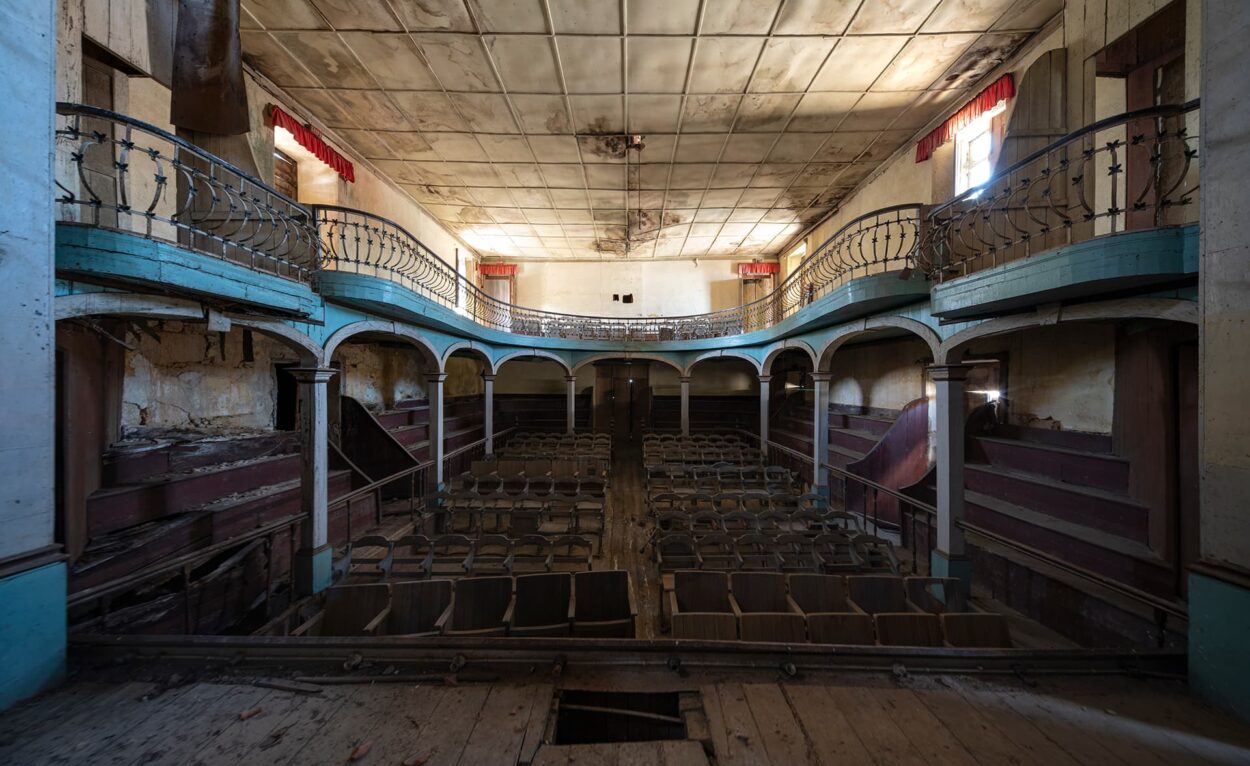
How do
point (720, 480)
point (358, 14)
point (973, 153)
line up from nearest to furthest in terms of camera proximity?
point (358, 14)
point (973, 153)
point (720, 480)

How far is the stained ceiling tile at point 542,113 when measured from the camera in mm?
6879

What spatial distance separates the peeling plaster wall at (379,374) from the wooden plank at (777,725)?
30.2ft

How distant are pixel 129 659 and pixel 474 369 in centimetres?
1363

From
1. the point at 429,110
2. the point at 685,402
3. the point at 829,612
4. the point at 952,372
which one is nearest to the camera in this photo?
the point at 829,612

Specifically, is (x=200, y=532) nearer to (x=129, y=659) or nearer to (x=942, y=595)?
(x=129, y=659)

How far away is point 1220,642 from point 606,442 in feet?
32.4

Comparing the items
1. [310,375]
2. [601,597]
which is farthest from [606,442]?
[601,597]

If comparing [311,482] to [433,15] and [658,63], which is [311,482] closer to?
[433,15]

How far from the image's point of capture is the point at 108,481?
176 inches

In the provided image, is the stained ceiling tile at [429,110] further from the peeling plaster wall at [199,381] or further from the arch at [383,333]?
the peeling plaster wall at [199,381]

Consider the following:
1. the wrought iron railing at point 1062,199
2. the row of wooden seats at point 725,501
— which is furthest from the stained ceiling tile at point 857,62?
the row of wooden seats at point 725,501

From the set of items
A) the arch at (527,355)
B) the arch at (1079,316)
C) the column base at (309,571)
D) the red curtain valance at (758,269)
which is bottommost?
the column base at (309,571)

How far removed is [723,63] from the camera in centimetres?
606

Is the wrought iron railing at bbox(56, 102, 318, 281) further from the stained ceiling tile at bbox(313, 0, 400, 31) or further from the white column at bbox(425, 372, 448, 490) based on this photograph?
the white column at bbox(425, 372, 448, 490)
